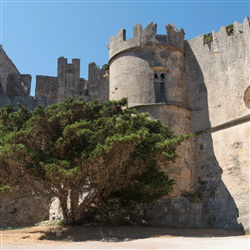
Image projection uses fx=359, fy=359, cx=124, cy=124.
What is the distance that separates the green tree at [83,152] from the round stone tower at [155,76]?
289 centimetres

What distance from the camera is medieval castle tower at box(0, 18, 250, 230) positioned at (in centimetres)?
1313

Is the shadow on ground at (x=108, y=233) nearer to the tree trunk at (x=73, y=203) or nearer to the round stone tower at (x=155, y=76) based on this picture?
the tree trunk at (x=73, y=203)

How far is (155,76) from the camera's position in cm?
1530

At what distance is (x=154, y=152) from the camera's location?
10.6 metres

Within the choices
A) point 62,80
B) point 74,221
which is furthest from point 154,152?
point 62,80

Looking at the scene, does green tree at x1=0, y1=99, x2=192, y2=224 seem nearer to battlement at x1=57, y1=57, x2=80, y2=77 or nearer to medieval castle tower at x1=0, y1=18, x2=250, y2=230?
medieval castle tower at x1=0, y1=18, x2=250, y2=230

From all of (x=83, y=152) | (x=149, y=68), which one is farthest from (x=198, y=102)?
(x=83, y=152)

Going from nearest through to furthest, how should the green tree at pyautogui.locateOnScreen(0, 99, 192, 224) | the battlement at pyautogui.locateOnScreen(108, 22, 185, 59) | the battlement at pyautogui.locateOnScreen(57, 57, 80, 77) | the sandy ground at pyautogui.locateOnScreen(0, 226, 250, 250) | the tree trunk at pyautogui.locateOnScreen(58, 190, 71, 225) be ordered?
1. the sandy ground at pyautogui.locateOnScreen(0, 226, 250, 250)
2. the green tree at pyautogui.locateOnScreen(0, 99, 192, 224)
3. the tree trunk at pyautogui.locateOnScreen(58, 190, 71, 225)
4. the battlement at pyautogui.locateOnScreen(108, 22, 185, 59)
5. the battlement at pyautogui.locateOnScreen(57, 57, 80, 77)

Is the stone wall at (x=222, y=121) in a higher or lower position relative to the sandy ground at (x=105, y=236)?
higher

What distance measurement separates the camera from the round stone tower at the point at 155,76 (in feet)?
48.0

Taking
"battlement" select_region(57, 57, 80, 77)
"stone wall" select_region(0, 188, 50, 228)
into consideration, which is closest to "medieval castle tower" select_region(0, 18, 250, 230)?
"stone wall" select_region(0, 188, 50, 228)

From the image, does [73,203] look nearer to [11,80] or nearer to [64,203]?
[64,203]

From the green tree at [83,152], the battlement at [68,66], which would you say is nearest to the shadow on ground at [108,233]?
the green tree at [83,152]

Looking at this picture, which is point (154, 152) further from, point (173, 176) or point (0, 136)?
point (0, 136)
